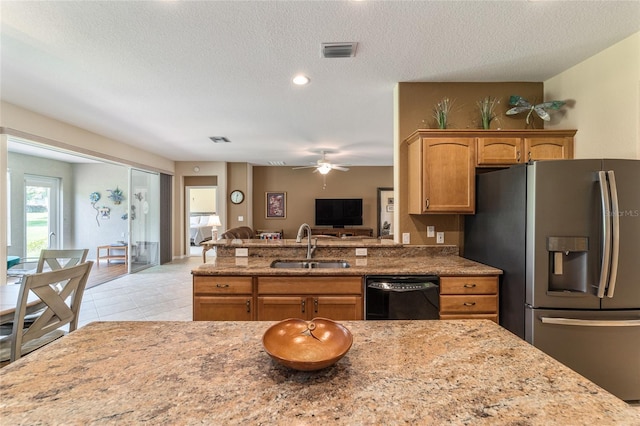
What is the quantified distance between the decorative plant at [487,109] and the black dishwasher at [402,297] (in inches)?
60.8

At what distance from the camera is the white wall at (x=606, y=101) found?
2059 mm

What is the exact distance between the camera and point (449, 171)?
2.51 meters

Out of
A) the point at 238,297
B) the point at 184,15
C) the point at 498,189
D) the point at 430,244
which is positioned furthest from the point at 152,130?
the point at 498,189

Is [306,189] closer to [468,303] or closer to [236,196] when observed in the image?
[236,196]

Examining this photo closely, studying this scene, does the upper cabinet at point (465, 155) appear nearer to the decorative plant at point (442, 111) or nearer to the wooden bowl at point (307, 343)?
the decorative plant at point (442, 111)

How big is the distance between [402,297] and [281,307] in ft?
3.13

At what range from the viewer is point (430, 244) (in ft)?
9.43

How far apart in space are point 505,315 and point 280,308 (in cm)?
176

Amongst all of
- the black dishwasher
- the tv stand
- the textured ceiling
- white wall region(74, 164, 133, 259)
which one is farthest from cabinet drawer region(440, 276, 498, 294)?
white wall region(74, 164, 133, 259)

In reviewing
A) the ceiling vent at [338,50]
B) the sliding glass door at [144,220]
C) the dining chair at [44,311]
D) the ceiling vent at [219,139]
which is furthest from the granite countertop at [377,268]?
the sliding glass door at [144,220]

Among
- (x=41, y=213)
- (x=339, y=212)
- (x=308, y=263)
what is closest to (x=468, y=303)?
(x=308, y=263)

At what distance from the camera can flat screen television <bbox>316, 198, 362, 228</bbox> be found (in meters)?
7.80

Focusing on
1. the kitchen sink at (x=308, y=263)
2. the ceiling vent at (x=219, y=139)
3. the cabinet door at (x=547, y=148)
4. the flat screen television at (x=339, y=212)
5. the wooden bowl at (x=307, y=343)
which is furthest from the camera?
the flat screen television at (x=339, y=212)

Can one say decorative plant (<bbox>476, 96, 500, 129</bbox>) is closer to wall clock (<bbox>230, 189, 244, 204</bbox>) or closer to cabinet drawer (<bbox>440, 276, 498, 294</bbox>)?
cabinet drawer (<bbox>440, 276, 498, 294</bbox>)
